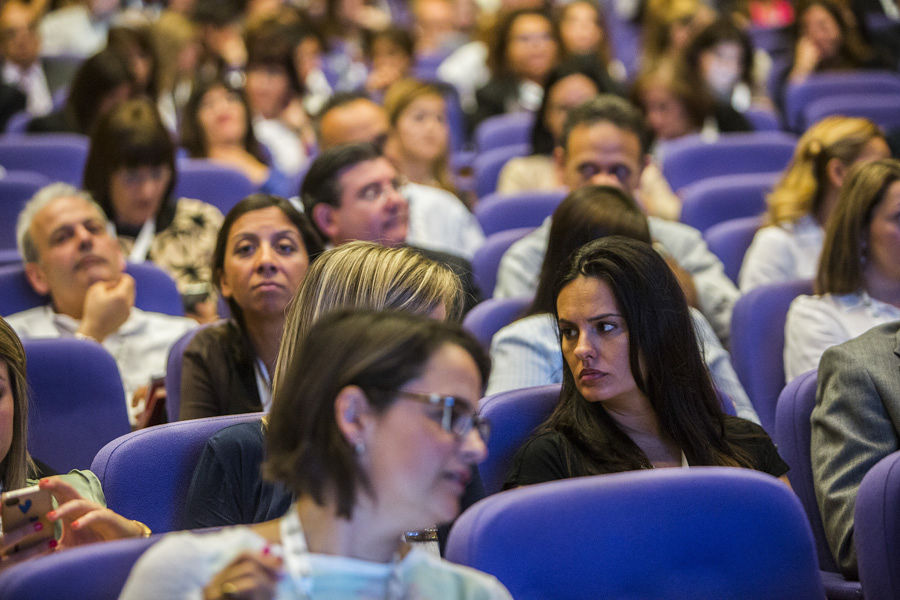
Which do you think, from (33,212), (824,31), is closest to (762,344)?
(33,212)

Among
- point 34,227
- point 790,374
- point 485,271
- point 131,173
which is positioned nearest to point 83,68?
point 131,173

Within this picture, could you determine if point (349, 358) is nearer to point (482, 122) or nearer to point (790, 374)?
point (790, 374)

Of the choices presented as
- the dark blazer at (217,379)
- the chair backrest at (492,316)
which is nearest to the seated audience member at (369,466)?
the dark blazer at (217,379)

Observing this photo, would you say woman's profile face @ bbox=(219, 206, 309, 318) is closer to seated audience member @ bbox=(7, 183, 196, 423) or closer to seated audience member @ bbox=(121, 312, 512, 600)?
Result: seated audience member @ bbox=(7, 183, 196, 423)

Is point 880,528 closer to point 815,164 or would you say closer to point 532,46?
point 815,164

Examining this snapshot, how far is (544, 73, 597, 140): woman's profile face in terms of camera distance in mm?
4657

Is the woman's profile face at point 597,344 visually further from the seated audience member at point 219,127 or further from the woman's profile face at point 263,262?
the seated audience member at point 219,127

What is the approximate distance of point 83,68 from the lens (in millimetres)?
4789

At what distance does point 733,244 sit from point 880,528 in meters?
1.91

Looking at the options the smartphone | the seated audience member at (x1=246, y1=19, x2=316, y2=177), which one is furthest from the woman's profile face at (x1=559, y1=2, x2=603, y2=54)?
the smartphone

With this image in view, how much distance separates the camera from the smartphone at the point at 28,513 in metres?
1.58

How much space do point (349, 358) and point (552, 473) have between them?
754 millimetres

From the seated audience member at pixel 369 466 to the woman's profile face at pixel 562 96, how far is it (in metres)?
3.45

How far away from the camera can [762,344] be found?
2771mm
